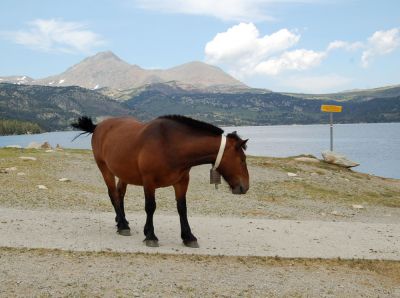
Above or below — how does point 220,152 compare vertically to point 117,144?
below

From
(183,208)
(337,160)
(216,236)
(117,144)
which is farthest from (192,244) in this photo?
(337,160)

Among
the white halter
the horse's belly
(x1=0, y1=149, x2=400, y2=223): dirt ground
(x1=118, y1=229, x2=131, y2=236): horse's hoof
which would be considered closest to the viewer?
the white halter

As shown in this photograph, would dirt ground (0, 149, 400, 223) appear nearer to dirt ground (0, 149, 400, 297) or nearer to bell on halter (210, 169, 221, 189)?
dirt ground (0, 149, 400, 297)

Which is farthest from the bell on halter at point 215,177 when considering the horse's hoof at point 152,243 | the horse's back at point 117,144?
the horse's hoof at point 152,243

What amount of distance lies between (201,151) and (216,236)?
9.56 feet

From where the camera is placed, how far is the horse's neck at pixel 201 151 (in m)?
9.86

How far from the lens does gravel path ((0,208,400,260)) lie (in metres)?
10.2

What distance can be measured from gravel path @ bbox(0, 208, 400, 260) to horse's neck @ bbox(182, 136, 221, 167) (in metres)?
2.12

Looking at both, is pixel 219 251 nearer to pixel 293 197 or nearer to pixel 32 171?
pixel 293 197

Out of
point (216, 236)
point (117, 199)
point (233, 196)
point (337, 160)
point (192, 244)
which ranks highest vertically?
point (117, 199)

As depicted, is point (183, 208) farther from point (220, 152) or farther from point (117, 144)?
point (117, 144)

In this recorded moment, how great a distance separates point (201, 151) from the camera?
9875mm

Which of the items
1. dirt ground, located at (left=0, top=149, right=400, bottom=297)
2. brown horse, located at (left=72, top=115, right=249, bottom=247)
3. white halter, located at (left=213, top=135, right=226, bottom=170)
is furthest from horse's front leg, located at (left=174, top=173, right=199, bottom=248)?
white halter, located at (left=213, top=135, right=226, bottom=170)

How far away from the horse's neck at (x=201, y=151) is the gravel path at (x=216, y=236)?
6.96ft
